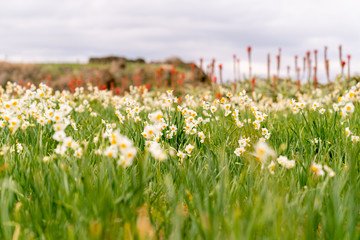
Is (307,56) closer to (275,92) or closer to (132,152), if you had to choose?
(275,92)

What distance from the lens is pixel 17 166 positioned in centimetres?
274

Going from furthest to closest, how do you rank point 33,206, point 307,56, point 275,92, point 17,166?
point 275,92
point 307,56
point 17,166
point 33,206

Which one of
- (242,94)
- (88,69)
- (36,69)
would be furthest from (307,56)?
(36,69)

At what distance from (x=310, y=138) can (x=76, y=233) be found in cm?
289

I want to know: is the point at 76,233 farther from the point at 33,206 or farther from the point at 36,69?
the point at 36,69

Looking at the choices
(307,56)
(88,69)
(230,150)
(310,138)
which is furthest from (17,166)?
(88,69)

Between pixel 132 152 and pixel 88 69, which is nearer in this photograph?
pixel 132 152

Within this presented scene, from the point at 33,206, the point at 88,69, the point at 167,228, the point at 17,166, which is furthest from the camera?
the point at 88,69

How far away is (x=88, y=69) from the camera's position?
2480 centimetres

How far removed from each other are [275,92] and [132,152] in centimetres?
1231

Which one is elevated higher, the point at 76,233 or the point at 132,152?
the point at 132,152

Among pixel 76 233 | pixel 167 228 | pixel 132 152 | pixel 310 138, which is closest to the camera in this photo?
pixel 132 152

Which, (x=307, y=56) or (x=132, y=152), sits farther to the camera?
(x=307, y=56)

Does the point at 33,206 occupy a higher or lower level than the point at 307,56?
lower
